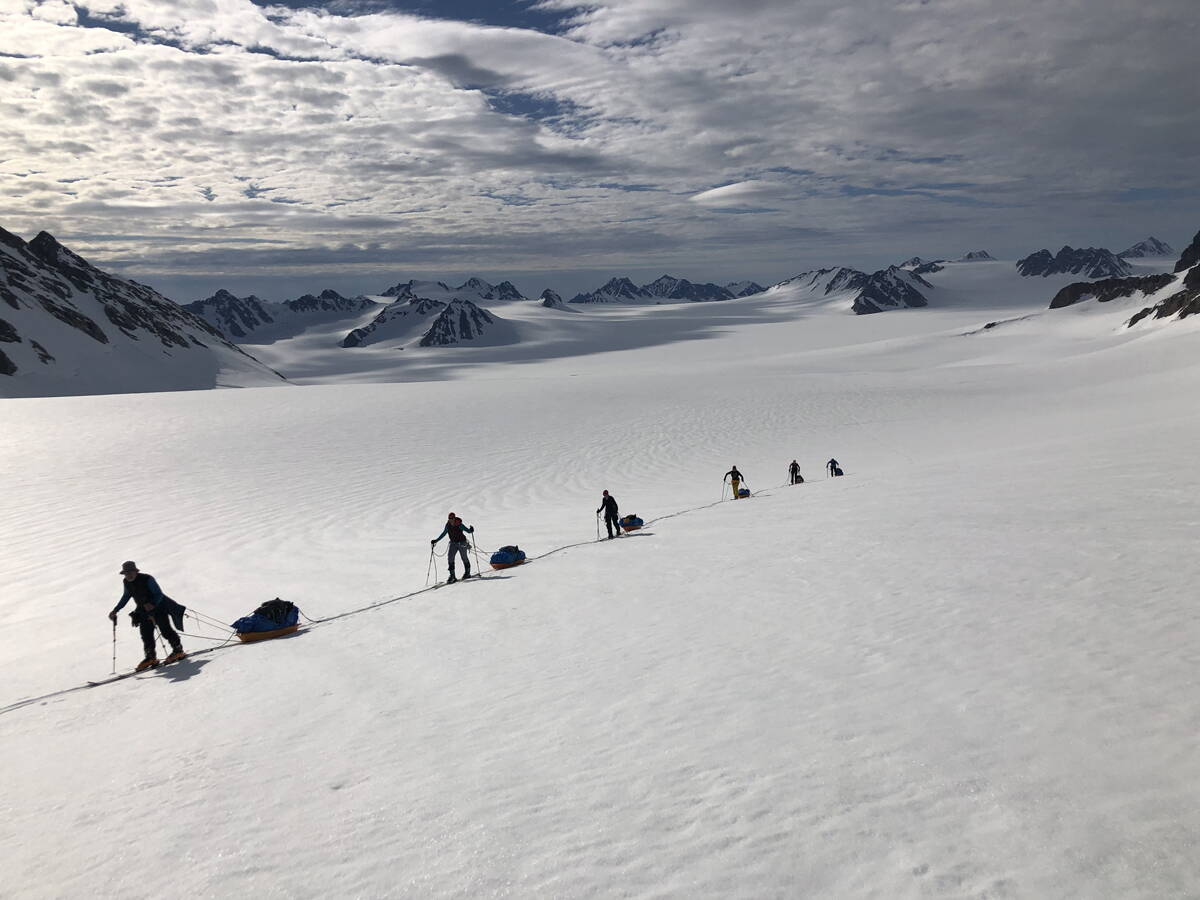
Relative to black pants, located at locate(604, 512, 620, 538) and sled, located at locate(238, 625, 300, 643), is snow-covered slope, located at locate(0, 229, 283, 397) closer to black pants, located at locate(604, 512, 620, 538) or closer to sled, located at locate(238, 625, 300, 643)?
black pants, located at locate(604, 512, 620, 538)

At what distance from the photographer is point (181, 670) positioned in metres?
9.71

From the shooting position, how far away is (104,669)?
998 cm

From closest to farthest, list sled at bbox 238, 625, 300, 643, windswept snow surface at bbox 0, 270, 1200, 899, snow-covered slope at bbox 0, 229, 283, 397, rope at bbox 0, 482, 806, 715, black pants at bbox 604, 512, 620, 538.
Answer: windswept snow surface at bbox 0, 270, 1200, 899 < rope at bbox 0, 482, 806, 715 < sled at bbox 238, 625, 300, 643 < black pants at bbox 604, 512, 620, 538 < snow-covered slope at bbox 0, 229, 283, 397

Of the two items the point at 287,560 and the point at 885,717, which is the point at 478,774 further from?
the point at 287,560

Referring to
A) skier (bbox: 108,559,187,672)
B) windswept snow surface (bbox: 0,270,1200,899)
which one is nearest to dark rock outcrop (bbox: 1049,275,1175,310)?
windswept snow surface (bbox: 0,270,1200,899)

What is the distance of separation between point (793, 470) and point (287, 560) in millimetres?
16121

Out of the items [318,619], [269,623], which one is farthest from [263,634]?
[318,619]

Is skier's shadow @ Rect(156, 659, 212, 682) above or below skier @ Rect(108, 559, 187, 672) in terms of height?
below

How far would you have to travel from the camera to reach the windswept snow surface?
14.5ft

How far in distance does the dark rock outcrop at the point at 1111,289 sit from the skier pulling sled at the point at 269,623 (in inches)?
5138

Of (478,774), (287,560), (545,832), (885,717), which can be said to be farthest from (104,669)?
(885,717)

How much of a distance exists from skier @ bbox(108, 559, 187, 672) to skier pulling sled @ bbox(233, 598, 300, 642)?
2.80ft

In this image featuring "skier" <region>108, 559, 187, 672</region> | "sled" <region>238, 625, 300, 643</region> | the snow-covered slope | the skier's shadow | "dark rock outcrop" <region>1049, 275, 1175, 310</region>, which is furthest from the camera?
"dark rock outcrop" <region>1049, 275, 1175, 310</region>

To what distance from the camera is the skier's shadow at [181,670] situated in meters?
9.39
